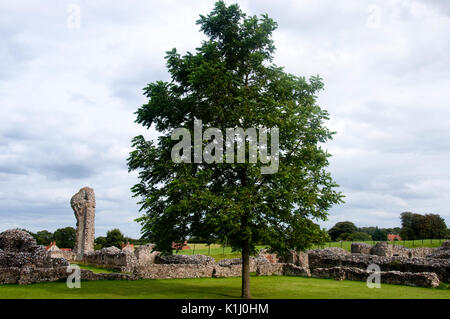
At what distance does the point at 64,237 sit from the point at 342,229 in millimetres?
68024

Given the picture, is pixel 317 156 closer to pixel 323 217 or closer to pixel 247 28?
pixel 323 217

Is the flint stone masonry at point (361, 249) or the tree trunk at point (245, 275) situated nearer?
the tree trunk at point (245, 275)

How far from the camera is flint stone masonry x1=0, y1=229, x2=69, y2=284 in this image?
20.8 m

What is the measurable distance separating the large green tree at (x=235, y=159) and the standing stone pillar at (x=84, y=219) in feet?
77.5

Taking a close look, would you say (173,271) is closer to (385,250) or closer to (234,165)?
(234,165)

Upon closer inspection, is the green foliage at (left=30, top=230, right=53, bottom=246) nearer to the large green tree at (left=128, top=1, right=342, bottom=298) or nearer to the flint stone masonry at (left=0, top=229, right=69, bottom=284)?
the flint stone masonry at (left=0, top=229, right=69, bottom=284)

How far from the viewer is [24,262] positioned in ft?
72.2

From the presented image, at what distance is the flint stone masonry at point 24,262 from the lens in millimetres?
20750

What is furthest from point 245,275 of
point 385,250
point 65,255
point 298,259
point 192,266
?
point 65,255

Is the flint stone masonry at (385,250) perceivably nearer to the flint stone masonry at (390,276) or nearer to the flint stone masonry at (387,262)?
the flint stone masonry at (387,262)

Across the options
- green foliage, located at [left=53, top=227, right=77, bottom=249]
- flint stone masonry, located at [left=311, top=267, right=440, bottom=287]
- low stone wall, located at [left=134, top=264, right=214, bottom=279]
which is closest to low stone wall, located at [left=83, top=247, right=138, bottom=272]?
low stone wall, located at [left=134, top=264, right=214, bottom=279]

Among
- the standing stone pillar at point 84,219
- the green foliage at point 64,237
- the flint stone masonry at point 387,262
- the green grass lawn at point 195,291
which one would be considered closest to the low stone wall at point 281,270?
the flint stone masonry at point 387,262

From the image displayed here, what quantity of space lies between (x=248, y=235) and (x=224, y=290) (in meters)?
6.37
